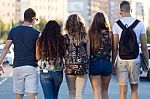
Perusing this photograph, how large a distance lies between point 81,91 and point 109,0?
18056cm

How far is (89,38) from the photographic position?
9.98 m

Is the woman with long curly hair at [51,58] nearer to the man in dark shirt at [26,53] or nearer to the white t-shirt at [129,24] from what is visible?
the man in dark shirt at [26,53]

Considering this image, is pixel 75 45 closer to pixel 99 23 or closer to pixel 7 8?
pixel 99 23

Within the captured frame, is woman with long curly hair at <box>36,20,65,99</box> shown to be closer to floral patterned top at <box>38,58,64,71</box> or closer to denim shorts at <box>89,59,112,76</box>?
floral patterned top at <box>38,58,64,71</box>

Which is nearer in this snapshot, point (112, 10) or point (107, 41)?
point (107, 41)

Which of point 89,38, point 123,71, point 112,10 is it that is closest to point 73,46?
point 89,38

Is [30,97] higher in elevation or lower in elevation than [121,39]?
lower

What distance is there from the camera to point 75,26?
9.76 meters

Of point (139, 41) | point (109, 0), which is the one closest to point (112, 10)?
point (109, 0)

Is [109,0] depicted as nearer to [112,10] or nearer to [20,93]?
[112,10]

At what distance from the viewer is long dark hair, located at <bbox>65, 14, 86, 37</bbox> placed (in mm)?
9766

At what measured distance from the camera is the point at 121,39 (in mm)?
9789

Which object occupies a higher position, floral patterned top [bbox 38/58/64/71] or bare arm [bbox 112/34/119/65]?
bare arm [bbox 112/34/119/65]

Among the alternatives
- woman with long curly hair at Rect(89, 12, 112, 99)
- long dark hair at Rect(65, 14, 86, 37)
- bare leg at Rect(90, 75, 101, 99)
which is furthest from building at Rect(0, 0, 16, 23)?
long dark hair at Rect(65, 14, 86, 37)
